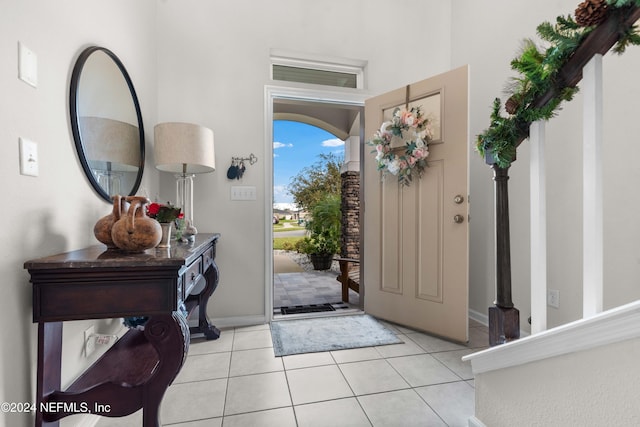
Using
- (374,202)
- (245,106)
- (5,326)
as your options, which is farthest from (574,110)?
(5,326)

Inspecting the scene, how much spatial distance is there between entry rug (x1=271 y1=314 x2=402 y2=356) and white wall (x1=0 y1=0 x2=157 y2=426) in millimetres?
1191

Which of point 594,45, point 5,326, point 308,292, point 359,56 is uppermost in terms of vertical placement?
point 359,56

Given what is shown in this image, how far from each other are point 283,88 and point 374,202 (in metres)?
1.31

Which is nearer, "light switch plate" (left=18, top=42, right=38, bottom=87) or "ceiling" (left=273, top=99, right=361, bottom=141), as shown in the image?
"light switch plate" (left=18, top=42, right=38, bottom=87)

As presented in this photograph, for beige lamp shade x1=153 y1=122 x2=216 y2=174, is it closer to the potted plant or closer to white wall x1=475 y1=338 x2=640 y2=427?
white wall x1=475 y1=338 x2=640 y2=427

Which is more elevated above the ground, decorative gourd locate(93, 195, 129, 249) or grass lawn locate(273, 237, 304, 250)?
decorative gourd locate(93, 195, 129, 249)

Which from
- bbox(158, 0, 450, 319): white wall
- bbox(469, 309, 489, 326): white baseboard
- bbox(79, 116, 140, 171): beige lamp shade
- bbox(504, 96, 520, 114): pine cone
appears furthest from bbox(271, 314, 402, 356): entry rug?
bbox(504, 96, 520, 114): pine cone

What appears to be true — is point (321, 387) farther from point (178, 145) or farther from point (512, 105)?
point (178, 145)

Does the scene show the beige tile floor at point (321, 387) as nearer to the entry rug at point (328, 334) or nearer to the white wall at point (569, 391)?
the entry rug at point (328, 334)

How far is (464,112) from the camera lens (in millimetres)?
2178

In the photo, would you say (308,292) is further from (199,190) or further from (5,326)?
(5,326)

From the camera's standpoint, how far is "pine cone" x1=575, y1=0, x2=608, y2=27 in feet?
2.12

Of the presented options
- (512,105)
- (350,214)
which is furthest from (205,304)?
(350,214)

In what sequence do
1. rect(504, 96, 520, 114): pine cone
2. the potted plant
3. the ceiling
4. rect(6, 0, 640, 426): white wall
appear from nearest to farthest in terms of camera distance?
rect(504, 96, 520, 114): pine cone, rect(6, 0, 640, 426): white wall, the potted plant, the ceiling
